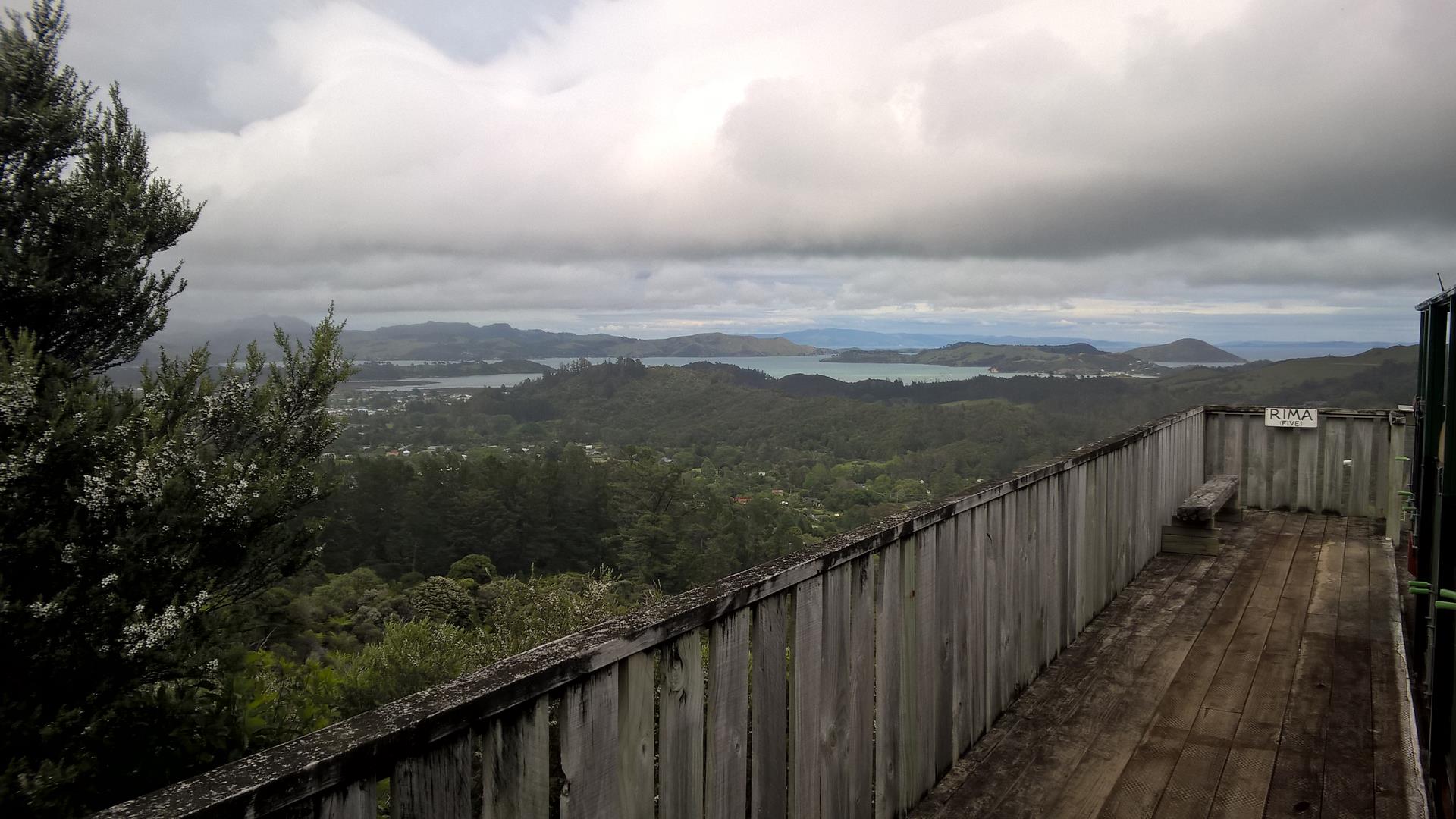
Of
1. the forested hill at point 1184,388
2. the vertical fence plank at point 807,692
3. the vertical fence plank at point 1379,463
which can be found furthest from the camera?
the forested hill at point 1184,388

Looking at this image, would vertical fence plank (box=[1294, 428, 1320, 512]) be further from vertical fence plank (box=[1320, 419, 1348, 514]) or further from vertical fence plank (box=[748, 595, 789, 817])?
vertical fence plank (box=[748, 595, 789, 817])

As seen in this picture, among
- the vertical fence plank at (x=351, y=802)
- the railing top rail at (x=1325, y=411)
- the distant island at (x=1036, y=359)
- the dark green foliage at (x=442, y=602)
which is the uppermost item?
the distant island at (x=1036, y=359)

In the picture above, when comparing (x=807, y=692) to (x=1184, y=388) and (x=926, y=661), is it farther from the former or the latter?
(x=1184, y=388)

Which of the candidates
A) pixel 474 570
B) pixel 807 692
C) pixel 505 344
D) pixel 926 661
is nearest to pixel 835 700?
pixel 807 692

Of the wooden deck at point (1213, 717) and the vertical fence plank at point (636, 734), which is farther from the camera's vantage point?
the wooden deck at point (1213, 717)

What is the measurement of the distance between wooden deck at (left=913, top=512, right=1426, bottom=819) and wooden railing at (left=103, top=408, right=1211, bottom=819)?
0.59 ft

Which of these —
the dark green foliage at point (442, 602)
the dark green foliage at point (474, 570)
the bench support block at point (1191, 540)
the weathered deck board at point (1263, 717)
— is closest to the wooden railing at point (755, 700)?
the weathered deck board at point (1263, 717)

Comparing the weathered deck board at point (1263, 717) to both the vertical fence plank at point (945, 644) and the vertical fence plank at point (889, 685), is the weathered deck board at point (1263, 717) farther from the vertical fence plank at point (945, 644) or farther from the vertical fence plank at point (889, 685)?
the vertical fence plank at point (889, 685)

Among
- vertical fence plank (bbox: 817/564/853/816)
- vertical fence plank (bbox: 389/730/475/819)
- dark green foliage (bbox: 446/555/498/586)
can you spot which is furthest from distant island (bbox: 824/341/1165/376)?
vertical fence plank (bbox: 389/730/475/819)

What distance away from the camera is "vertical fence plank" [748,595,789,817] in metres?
1.77

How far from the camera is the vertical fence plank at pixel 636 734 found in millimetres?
1370

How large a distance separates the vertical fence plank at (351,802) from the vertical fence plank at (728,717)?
30.2 inches

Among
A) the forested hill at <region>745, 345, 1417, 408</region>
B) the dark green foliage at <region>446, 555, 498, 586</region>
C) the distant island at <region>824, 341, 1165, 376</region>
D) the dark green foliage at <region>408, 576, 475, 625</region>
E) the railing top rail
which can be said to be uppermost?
the distant island at <region>824, 341, 1165, 376</region>

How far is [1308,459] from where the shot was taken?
7195 mm
